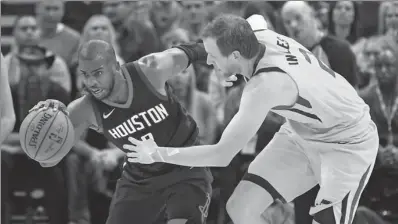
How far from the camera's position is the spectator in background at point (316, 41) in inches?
279

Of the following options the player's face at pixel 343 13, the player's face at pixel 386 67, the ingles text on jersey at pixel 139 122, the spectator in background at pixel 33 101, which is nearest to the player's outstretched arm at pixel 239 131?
the ingles text on jersey at pixel 139 122

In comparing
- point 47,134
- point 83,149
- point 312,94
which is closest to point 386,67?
point 83,149

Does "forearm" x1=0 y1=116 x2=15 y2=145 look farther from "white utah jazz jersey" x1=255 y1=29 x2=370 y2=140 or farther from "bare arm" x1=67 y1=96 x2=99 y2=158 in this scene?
"white utah jazz jersey" x1=255 y1=29 x2=370 y2=140

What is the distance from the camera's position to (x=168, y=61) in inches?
211

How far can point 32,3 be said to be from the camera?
8359 millimetres

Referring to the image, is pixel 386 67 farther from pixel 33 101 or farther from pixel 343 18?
pixel 33 101

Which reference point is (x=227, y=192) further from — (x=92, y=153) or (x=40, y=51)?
(x=40, y=51)

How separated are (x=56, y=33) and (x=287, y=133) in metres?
3.44

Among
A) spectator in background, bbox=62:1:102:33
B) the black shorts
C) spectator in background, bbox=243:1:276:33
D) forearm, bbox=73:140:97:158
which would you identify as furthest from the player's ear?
spectator in background, bbox=62:1:102:33

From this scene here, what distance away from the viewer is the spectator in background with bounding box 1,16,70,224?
7.39 m

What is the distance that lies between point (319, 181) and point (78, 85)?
313 centimetres

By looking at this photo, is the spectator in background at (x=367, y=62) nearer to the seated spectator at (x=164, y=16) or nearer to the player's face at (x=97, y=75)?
the seated spectator at (x=164, y=16)

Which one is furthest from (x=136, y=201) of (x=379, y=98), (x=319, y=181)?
(x=379, y=98)

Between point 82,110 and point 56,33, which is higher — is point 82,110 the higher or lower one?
the higher one
